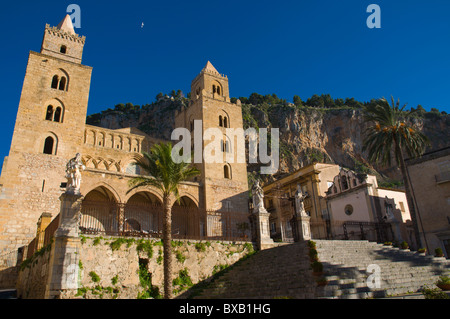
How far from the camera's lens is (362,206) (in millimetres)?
28531

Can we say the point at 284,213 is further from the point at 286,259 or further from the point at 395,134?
the point at 286,259

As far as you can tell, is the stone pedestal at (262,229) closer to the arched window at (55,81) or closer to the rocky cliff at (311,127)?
the arched window at (55,81)

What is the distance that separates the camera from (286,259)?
16.2 meters

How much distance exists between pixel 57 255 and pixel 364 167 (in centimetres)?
6117

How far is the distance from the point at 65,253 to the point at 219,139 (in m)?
21.0

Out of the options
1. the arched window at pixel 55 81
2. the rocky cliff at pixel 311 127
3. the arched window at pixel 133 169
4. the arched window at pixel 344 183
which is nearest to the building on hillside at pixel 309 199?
the arched window at pixel 344 183

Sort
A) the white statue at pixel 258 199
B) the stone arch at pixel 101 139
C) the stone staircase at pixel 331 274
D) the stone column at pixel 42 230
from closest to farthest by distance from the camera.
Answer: the stone staircase at pixel 331 274
the stone column at pixel 42 230
the white statue at pixel 258 199
the stone arch at pixel 101 139

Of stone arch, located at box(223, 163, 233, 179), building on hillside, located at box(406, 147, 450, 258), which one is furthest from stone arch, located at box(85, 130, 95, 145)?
building on hillside, located at box(406, 147, 450, 258)

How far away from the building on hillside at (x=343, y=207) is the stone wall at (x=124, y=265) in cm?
824

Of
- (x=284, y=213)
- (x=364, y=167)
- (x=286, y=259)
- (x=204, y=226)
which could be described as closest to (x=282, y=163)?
(x=364, y=167)

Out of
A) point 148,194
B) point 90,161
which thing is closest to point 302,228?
point 148,194

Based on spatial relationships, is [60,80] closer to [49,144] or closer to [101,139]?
[49,144]

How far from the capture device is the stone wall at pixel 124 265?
14.1 m

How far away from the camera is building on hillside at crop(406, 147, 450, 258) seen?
24.4 metres
